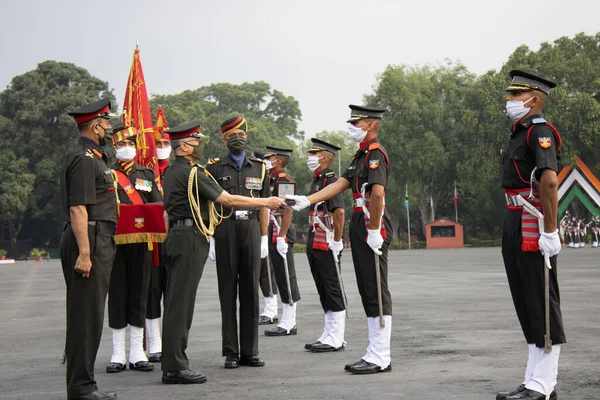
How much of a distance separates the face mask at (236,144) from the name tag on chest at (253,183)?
34 centimetres

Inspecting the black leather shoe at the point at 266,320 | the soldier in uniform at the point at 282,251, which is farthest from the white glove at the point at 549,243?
the black leather shoe at the point at 266,320

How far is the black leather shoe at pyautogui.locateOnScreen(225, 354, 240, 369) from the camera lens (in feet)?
28.6

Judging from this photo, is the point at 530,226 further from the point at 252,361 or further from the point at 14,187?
the point at 14,187

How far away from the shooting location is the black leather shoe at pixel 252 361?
8.80 m

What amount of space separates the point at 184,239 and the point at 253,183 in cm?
142

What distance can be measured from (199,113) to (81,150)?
272 ft

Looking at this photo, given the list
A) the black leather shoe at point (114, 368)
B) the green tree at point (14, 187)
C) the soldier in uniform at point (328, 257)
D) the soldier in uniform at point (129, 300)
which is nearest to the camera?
the black leather shoe at point (114, 368)

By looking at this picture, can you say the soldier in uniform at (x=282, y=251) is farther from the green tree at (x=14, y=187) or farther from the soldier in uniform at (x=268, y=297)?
the green tree at (x=14, y=187)

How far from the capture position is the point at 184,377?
7875 mm

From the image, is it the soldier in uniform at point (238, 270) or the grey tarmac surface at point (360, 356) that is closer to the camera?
the grey tarmac surface at point (360, 356)

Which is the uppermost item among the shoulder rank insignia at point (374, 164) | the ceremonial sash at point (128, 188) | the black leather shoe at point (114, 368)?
the shoulder rank insignia at point (374, 164)

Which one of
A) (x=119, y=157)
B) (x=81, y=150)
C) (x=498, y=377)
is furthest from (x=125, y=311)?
(x=498, y=377)

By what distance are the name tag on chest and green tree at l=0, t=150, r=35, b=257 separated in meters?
60.5

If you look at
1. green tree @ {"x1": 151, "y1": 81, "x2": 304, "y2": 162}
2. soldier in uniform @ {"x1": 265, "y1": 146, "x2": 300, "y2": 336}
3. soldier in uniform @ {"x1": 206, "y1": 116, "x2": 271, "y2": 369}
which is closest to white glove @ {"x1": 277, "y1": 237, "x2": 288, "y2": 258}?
soldier in uniform @ {"x1": 265, "y1": 146, "x2": 300, "y2": 336}
